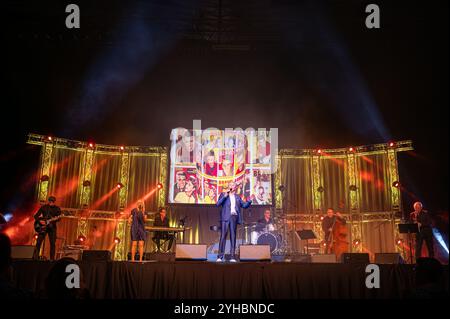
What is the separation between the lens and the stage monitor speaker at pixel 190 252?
7.96 metres

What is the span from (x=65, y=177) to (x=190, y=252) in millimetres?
7843

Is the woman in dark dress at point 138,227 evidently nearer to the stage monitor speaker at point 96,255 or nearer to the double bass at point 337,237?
the stage monitor speaker at point 96,255

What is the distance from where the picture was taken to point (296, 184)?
572 inches

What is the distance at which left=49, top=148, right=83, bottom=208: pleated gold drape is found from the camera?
13.7 metres

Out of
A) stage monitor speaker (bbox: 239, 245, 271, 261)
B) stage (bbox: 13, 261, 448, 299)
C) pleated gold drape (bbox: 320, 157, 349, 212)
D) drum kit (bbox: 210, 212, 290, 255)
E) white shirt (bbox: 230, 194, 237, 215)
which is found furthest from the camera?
pleated gold drape (bbox: 320, 157, 349, 212)

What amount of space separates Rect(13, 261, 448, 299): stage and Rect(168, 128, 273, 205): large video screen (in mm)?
6380

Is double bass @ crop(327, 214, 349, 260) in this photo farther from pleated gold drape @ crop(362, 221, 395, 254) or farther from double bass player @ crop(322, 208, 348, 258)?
pleated gold drape @ crop(362, 221, 395, 254)

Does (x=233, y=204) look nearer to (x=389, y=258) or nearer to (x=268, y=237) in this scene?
Result: (x=268, y=237)

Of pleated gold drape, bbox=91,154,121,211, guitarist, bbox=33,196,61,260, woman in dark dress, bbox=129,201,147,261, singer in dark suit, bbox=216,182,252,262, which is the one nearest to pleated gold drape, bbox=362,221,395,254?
singer in dark suit, bbox=216,182,252,262

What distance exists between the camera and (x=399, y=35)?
12633mm

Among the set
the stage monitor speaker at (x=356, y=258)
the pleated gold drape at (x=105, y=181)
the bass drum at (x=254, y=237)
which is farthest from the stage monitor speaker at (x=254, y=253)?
the pleated gold drape at (x=105, y=181)

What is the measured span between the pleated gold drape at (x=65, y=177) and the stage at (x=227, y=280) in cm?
672

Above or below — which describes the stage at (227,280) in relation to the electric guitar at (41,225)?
below

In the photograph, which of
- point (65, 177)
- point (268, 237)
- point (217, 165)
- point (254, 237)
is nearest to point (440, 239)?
point (268, 237)
